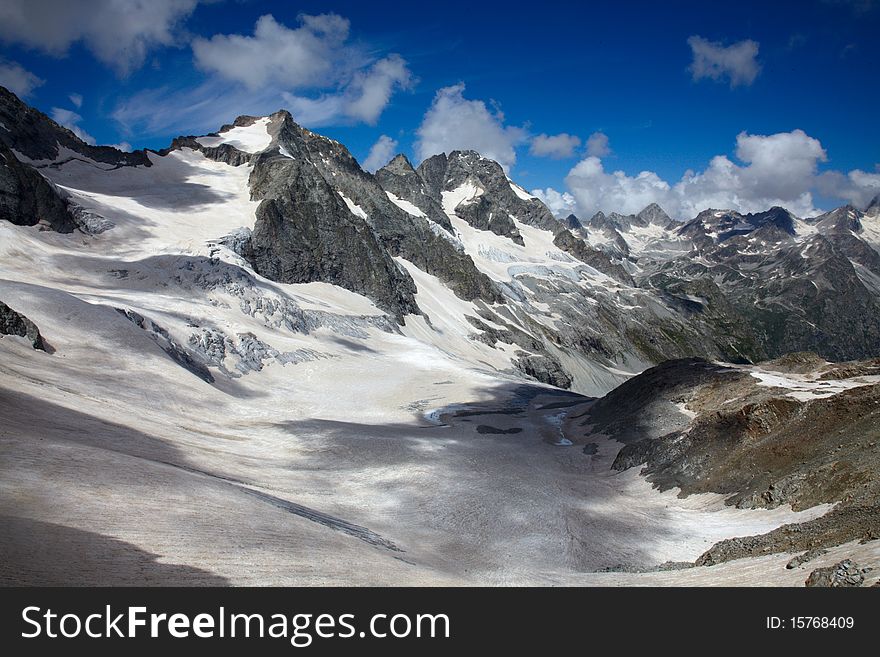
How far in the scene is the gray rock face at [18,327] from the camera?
3352 cm

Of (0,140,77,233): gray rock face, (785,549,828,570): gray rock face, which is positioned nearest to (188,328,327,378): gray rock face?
(0,140,77,233): gray rock face

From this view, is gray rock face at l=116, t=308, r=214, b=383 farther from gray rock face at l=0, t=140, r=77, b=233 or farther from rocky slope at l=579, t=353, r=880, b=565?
gray rock face at l=0, t=140, r=77, b=233

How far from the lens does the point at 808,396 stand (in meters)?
31.4

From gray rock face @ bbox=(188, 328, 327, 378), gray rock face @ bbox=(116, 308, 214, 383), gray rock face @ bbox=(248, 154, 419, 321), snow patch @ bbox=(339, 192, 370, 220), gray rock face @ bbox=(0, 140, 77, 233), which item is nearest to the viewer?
gray rock face @ bbox=(116, 308, 214, 383)

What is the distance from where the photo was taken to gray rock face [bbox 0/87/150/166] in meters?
104

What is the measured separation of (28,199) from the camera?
7944cm

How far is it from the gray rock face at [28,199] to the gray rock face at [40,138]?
2250 cm

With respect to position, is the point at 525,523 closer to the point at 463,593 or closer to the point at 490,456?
the point at 490,456

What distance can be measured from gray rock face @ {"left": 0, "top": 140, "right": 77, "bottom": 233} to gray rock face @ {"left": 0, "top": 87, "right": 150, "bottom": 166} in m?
22.5

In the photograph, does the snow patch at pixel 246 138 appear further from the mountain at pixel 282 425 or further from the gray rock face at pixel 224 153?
the mountain at pixel 282 425

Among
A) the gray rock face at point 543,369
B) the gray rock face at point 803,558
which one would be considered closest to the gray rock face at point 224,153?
the gray rock face at point 543,369

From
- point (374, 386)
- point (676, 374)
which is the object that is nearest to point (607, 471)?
point (676, 374)

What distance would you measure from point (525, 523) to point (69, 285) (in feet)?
222

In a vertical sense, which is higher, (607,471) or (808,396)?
(808,396)
